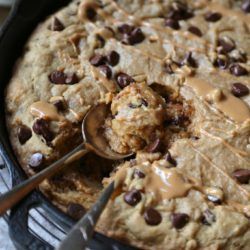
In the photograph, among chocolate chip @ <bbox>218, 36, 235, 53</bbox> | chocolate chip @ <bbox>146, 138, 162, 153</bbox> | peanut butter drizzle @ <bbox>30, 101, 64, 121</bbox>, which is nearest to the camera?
chocolate chip @ <bbox>146, 138, 162, 153</bbox>

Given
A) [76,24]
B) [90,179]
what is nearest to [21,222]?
[90,179]

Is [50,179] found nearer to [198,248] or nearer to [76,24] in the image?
[198,248]

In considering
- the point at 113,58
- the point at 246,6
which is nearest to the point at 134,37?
the point at 113,58

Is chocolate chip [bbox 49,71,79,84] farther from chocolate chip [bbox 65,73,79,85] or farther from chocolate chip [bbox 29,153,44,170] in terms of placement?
chocolate chip [bbox 29,153,44,170]

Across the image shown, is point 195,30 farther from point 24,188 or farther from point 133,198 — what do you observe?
point 24,188

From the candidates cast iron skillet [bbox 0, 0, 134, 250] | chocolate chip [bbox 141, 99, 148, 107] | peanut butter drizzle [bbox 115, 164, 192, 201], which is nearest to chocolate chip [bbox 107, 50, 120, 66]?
chocolate chip [bbox 141, 99, 148, 107]
